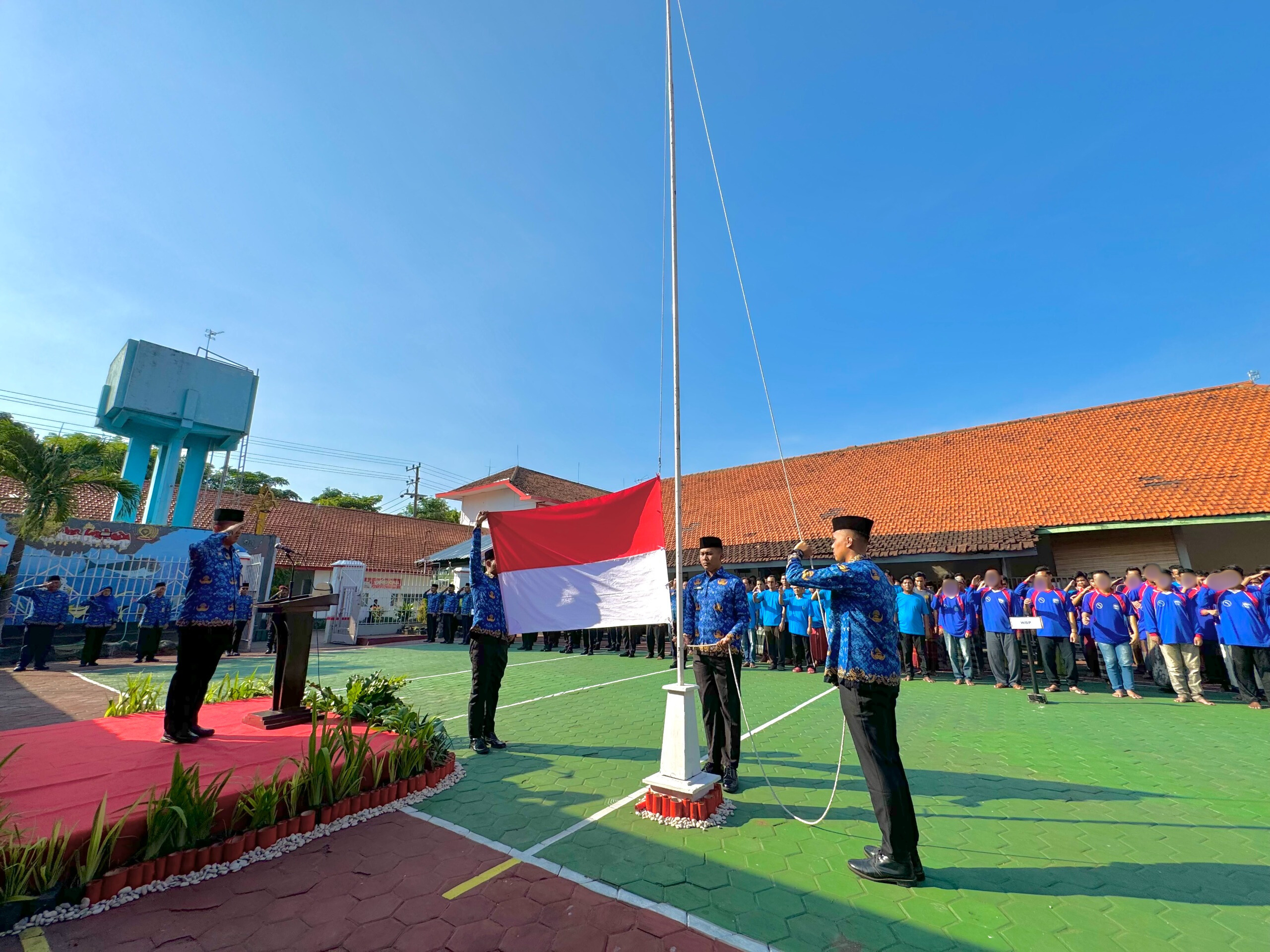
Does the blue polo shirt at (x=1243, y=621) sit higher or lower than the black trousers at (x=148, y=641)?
higher

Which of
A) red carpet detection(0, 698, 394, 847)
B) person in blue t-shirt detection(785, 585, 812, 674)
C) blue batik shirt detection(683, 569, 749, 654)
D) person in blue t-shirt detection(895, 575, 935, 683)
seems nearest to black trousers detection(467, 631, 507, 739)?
red carpet detection(0, 698, 394, 847)

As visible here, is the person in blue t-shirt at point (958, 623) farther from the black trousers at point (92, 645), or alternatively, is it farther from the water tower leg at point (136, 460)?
the water tower leg at point (136, 460)

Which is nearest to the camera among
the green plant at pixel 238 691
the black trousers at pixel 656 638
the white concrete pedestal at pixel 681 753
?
the white concrete pedestal at pixel 681 753

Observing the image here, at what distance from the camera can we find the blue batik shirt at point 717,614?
4.88 metres

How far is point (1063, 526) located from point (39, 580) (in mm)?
23941

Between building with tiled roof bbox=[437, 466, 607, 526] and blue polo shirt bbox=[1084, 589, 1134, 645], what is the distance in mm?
20314

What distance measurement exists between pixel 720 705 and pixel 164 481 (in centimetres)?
2225

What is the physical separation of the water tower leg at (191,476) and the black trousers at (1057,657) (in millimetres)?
24411

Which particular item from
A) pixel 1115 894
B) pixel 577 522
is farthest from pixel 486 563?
pixel 1115 894

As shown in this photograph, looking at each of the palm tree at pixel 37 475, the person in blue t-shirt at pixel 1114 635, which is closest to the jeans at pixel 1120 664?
the person in blue t-shirt at pixel 1114 635

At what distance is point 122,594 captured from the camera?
44.8ft

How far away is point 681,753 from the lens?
13.4 feet

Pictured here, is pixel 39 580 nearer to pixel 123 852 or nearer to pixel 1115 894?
pixel 123 852

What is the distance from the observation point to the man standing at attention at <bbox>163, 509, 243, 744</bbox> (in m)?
4.89
